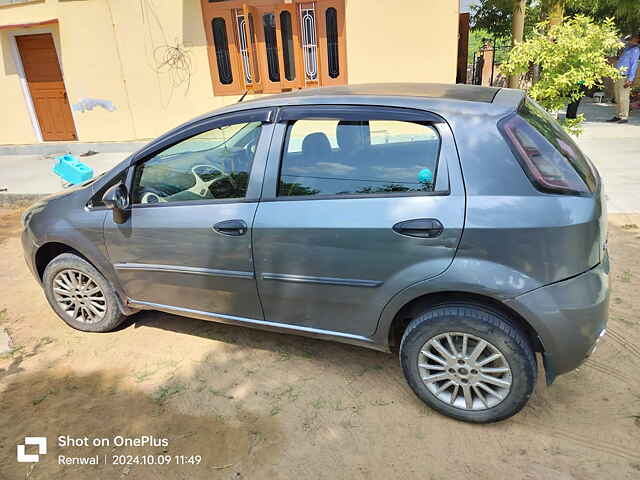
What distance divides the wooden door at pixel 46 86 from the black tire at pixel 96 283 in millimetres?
8153

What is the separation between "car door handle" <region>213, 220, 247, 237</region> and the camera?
107 inches

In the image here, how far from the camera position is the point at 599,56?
Answer: 464 centimetres

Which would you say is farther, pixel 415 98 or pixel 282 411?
pixel 282 411

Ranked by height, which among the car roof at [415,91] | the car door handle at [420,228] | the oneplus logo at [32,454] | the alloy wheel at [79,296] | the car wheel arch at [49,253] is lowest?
the oneplus logo at [32,454]

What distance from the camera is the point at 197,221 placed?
2838 mm

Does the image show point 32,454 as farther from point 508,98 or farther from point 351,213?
point 508,98

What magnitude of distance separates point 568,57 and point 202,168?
395 centimetres

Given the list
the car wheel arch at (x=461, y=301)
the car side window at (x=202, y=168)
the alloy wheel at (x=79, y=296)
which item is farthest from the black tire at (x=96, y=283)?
the car wheel arch at (x=461, y=301)

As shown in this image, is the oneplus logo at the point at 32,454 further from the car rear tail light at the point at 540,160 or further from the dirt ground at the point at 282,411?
the car rear tail light at the point at 540,160

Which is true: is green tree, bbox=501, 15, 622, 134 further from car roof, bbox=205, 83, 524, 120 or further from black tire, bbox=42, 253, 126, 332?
black tire, bbox=42, 253, 126, 332

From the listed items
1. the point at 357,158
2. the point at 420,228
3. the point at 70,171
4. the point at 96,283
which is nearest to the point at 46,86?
the point at 70,171

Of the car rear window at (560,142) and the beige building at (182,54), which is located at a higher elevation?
the beige building at (182,54)

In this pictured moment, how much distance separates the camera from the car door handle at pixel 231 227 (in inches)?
107

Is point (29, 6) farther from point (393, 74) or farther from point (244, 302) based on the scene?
point (244, 302)
